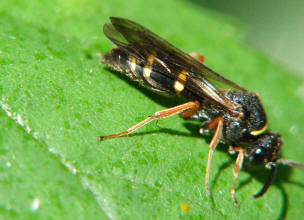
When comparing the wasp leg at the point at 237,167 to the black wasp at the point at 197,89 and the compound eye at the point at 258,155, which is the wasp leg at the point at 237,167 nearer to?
the black wasp at the point at 197,89

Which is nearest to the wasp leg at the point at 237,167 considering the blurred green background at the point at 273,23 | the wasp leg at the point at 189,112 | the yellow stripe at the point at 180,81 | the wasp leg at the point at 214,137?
the wasp leg at the point at 214,137

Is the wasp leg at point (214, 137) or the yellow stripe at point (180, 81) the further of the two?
the yellow stripe at point (180, 81)

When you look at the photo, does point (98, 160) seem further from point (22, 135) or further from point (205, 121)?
point (205, 121)

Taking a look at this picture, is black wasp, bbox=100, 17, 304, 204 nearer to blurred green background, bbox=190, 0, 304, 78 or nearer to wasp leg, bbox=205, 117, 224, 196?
wasp leg, bbox=205, 117, 224, 196

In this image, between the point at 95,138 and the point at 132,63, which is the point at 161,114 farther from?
the point at 95,138

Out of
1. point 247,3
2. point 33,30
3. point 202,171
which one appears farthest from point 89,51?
point 247,3

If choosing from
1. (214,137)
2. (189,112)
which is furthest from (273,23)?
(214,137)
